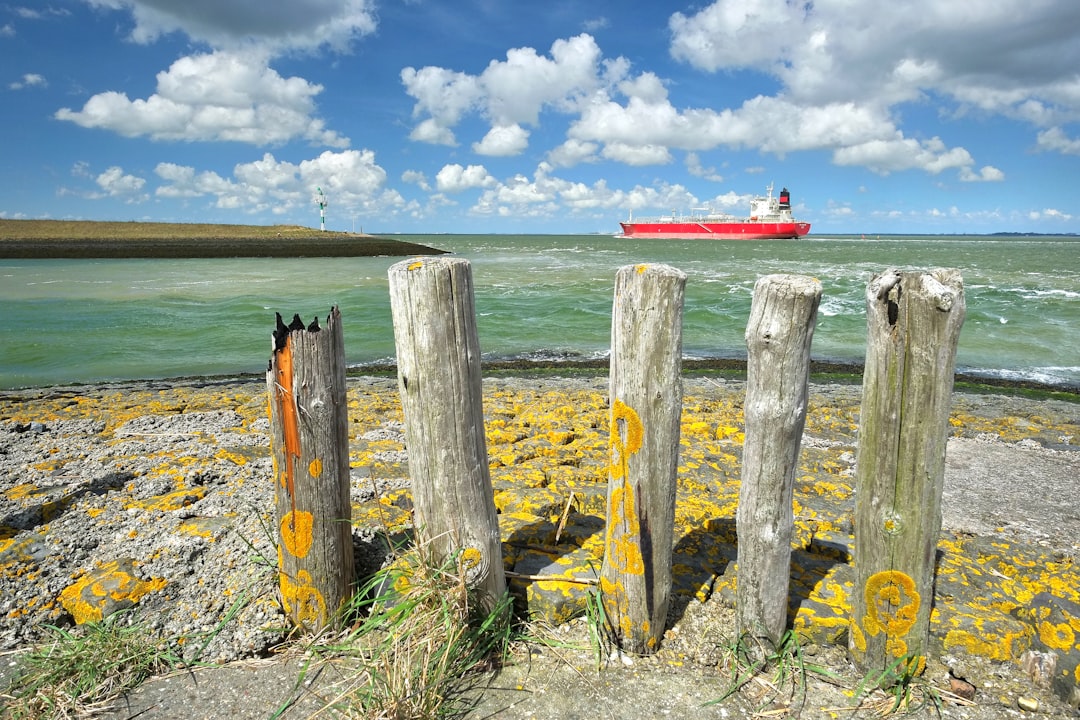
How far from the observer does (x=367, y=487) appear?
173 inches

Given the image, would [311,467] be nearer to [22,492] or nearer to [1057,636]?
[22,492]

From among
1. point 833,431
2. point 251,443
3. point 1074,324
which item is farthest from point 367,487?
point 1074,324

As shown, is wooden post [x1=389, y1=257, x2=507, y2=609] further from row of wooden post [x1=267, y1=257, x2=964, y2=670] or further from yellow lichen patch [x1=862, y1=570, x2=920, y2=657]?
yellow lichen patch [x1=862, y1=570, x2=920, y2=657]

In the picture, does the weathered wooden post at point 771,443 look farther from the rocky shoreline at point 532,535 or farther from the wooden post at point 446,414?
the wooden post at point 446,414

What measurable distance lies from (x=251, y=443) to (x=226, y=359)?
837 centimetres

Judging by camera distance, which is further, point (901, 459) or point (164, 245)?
point (164, 245)

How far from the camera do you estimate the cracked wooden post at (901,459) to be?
2434 millimetres

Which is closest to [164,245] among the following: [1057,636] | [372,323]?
[372,323]

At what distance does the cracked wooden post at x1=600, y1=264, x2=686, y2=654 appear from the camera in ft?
8.73

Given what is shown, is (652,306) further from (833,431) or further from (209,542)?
(833,431)

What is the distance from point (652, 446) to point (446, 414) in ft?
3.07

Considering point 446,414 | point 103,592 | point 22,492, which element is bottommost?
Answer: point 103,592

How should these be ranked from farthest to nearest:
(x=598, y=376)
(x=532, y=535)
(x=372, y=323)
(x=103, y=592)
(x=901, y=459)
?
(x=372, y=323), (x=598, y=376), (x=532, y=535), (x=103, y=592), (x=901, y=459)

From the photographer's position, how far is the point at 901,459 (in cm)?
256
